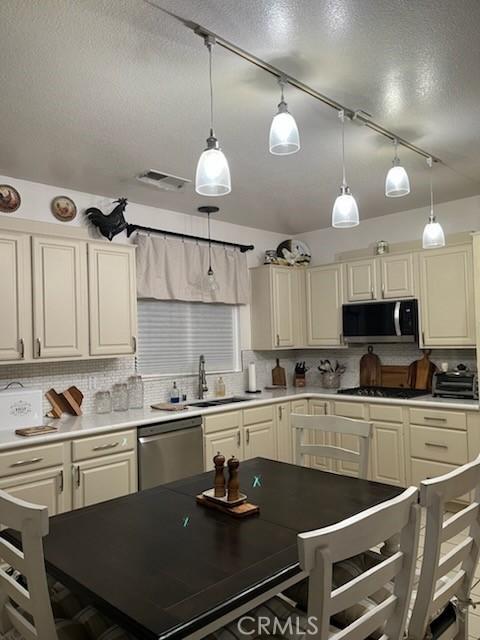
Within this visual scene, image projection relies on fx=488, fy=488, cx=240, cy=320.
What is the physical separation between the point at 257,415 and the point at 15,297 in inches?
85.3

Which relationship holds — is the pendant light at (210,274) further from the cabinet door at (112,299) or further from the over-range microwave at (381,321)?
the over-range microwave at (381,321)

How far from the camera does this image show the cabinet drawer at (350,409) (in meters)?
4.32

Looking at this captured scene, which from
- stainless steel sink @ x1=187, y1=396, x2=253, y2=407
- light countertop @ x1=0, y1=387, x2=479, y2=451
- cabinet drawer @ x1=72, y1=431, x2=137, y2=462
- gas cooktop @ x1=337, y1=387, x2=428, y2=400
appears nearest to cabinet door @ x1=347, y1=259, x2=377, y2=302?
gas cooktop @ x1=337, y1=387, x2=428, y2=400

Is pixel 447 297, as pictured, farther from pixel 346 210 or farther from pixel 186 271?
pixel 186 271

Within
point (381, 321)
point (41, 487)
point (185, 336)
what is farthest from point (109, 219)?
point (381, 321)

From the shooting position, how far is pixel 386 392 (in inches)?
178

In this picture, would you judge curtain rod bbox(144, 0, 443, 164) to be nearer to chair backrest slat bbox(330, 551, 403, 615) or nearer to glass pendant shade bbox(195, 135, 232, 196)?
glass pendant shade bbox(195, 135, 232, 196)

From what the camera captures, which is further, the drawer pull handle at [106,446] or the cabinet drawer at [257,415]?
the cabinet drawer at [257,415]

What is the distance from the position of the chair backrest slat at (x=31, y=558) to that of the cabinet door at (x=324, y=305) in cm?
400

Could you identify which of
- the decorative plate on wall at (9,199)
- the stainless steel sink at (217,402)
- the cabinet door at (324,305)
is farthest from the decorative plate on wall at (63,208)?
the cabinet door at (324,305)

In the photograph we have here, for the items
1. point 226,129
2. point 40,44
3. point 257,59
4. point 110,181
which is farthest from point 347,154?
point 40,44

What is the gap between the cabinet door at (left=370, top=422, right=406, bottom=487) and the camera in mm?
4094

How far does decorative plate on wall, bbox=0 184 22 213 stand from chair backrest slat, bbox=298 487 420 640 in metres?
3.20

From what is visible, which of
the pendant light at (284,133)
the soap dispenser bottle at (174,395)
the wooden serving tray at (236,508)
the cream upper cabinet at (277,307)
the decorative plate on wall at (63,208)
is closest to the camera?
the wooden serving tray at (236,508)
